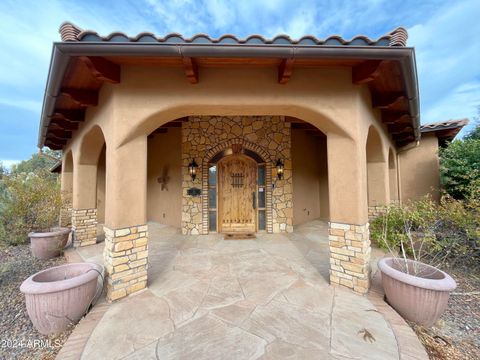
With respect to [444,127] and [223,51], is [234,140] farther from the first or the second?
[444,127]

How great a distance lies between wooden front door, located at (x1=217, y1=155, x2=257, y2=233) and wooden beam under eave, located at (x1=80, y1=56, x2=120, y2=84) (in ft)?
12.8

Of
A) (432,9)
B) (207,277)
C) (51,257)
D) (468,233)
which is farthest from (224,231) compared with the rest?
(432,9)

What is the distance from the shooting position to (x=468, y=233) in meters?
Result: 3.37

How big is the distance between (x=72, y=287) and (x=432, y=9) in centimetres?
1025

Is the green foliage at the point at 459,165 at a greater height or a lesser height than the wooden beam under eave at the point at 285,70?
lesser

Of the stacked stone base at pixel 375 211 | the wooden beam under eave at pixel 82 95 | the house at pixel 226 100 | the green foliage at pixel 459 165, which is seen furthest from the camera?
the green foliage at pixel 459 165

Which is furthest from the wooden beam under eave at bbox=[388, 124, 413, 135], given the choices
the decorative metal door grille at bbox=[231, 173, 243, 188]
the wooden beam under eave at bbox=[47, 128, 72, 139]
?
the wooden beam under eave at bbox=[47, 128, 72, 139]

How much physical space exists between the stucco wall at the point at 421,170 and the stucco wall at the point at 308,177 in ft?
8.10

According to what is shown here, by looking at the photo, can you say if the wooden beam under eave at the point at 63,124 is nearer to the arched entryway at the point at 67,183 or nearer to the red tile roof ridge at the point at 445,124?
the arched entryway at the point at 67,183

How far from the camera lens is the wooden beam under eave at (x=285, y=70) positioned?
8.42 feet

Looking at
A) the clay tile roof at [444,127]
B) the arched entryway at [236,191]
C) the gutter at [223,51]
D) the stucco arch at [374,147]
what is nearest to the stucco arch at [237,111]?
the gutter at [223,51]

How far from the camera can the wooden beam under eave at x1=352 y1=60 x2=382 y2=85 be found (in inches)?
106

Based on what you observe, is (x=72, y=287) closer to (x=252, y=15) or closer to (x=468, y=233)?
(x=468, y=233)

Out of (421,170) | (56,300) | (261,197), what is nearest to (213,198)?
(261,197)
